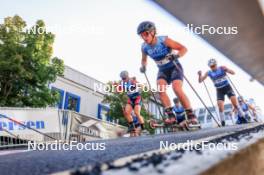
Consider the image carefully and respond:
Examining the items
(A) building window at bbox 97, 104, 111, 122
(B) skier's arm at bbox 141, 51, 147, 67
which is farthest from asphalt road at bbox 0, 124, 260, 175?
(A) building window at bbox 97, 104, 111, 122

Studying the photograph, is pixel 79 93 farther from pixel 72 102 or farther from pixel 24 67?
pixel 24 67

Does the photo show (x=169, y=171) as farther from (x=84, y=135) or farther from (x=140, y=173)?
(x=84, y=135)

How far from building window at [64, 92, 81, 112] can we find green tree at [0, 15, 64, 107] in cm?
1069

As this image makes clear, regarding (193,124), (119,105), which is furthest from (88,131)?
(119,105)

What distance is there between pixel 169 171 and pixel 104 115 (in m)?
31.1

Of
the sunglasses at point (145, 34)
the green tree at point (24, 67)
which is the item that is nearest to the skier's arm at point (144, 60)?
the sunglasses at point (145, 34)

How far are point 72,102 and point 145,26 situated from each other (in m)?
21.8

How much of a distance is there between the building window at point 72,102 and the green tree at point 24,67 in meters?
10.7

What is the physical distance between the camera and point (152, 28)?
21.0 feet

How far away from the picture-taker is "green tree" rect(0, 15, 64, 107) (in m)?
14.9

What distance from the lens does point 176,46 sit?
20.3 ft

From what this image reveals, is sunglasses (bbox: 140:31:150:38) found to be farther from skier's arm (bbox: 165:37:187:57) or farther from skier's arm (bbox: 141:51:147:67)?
skier's arm (bbox: 141:51:147:67)

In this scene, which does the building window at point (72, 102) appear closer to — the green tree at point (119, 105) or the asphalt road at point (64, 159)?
the green tree at point (119, 105)

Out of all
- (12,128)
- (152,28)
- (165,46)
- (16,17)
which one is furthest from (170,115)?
(16,17)
